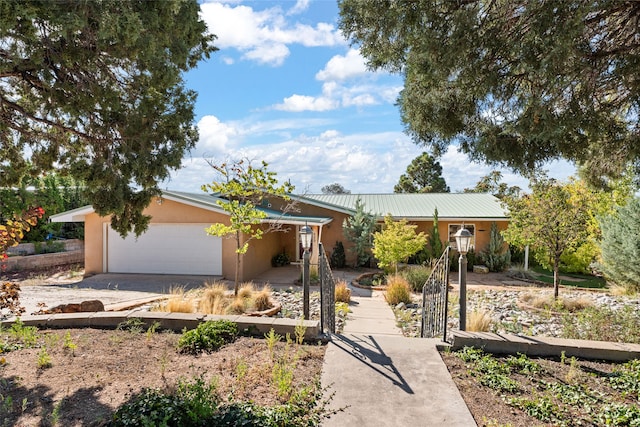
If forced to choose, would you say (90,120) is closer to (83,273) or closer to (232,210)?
(232,210)

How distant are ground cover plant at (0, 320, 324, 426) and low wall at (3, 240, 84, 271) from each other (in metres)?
13.7

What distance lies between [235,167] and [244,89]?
269 cm

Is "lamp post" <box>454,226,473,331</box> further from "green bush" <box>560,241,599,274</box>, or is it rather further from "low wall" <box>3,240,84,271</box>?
"low wall" <box>3,240,84,271</box>

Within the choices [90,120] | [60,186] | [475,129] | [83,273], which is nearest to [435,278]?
[475,129]

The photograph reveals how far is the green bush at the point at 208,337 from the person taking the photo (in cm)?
504

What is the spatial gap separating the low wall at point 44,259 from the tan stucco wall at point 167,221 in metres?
3.42

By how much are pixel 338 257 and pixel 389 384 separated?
13.5m

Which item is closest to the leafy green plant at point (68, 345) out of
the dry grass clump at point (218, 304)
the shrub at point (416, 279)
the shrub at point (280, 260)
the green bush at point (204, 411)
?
the green bush at point (204, 411)

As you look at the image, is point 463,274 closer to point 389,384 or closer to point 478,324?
point 478,324

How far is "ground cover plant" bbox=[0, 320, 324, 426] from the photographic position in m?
3.34

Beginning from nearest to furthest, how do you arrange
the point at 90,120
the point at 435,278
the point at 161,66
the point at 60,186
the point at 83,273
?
the point at 161,66 < the point at 90,120 < the point at 435,278 < the point at 83,273 < the point at 60,186

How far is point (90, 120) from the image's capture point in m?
5.18

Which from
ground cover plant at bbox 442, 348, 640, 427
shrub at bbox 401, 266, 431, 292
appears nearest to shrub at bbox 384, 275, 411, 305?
shrub at bbox 401, 266, 431, 292

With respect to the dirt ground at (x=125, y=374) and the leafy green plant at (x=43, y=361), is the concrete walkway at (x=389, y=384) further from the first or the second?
the leafy green plant at (x=43, y=361)
